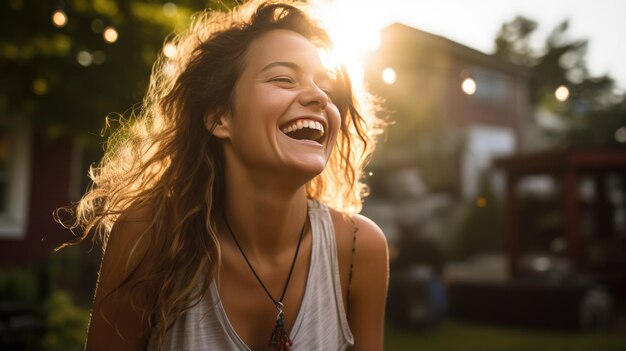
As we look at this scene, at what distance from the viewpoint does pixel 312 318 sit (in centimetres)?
192

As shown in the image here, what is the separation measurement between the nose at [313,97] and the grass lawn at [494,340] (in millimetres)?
5915

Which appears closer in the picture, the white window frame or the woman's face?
the woman's face

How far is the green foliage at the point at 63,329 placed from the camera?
565 cm

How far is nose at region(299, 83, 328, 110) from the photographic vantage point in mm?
1794

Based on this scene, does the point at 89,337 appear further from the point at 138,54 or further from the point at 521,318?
the point at 521,318

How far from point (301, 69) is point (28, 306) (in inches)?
212

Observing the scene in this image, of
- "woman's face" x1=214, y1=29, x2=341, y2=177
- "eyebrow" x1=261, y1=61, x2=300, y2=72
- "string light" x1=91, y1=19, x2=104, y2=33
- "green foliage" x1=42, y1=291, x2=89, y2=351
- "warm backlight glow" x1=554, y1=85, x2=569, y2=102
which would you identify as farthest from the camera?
A: "green foliage" x1=42, y1=291, x2=89, y2=351

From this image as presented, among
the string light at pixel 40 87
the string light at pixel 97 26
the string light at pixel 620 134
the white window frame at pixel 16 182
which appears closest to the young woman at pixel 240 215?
the string light at pixel 97 26

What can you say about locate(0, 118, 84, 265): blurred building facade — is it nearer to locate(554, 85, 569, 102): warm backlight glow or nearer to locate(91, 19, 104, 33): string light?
locate(91, 19, 104, 33): string light

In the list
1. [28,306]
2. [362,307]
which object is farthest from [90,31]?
[362,307]

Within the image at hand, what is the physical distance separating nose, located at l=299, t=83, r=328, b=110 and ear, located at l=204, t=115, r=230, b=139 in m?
0.30

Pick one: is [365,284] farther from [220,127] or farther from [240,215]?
[220,127]

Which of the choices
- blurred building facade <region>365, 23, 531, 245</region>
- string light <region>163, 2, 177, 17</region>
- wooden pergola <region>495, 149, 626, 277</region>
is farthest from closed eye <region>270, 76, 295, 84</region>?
wooden pergola <region>495, 149, 626, 277</region>

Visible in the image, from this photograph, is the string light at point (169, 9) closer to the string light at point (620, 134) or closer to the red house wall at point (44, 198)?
the red house wall at point (44, 198)
